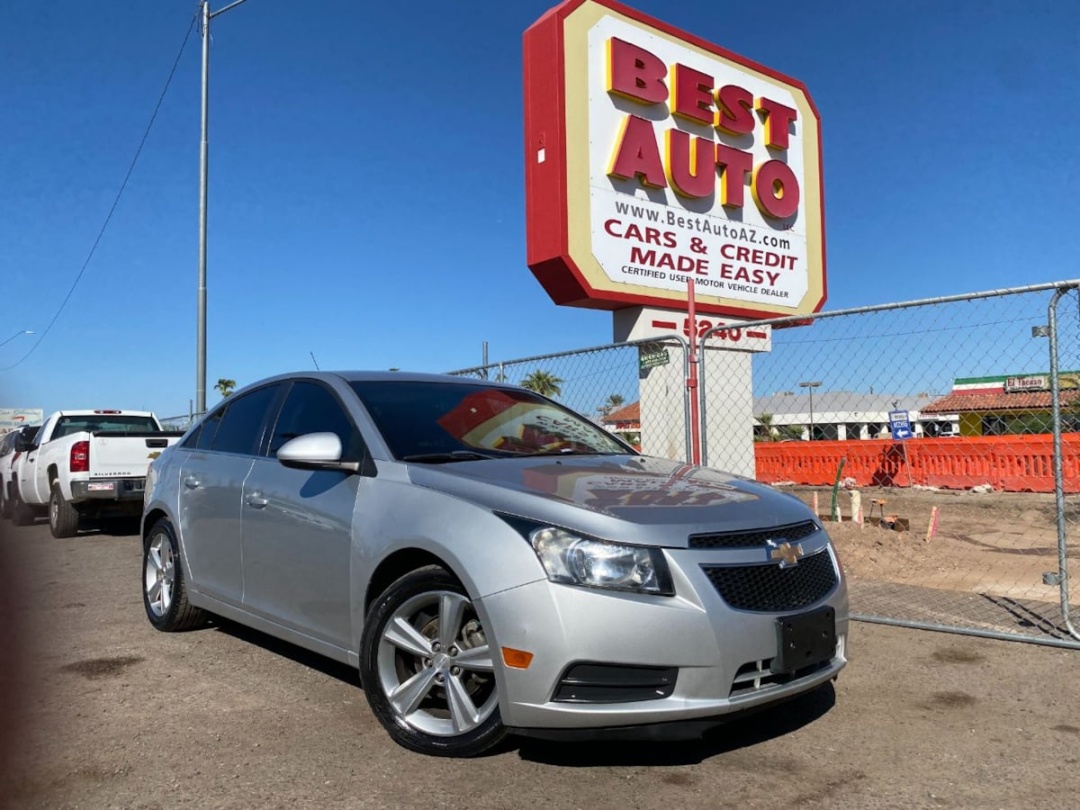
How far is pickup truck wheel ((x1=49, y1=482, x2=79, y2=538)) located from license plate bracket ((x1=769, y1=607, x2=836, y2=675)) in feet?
32.9

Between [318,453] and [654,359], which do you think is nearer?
[318,453]

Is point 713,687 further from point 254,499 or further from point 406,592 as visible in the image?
point 254,499

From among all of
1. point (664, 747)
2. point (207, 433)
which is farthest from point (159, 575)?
point (664, 747)

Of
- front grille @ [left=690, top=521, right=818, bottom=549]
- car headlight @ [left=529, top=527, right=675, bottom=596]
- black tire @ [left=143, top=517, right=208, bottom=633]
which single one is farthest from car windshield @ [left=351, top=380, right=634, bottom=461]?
black tire @ [left=143, top=517, right=208, bottom=633]

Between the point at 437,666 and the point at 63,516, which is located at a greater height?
the point at 437,666

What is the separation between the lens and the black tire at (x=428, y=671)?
10.5ft

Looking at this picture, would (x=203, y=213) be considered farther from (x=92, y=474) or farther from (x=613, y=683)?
(x=613, y=683)

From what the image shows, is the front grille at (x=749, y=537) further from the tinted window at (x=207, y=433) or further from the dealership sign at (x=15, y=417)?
the tinted window at (x=207, y=433)

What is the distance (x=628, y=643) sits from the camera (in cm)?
291

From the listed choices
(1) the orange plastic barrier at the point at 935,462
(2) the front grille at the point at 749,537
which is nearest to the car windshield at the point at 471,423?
(2) the front grille at the point at 749,537

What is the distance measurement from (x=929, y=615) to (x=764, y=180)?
6.78 meters

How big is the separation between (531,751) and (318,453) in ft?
4.99

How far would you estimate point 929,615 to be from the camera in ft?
19.5

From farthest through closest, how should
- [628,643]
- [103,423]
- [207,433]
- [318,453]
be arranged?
[103,423] → [207,433] → [318,453] → [628,643]
